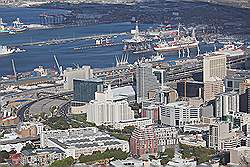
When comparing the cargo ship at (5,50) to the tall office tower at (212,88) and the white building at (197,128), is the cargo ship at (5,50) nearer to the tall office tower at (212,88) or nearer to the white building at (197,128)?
the tall office tower at (212,88)

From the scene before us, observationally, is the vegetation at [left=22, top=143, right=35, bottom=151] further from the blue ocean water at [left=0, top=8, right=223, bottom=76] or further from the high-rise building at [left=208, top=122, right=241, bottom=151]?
the blue ocean water at [left=0, top=8, right=223, bottom=76]

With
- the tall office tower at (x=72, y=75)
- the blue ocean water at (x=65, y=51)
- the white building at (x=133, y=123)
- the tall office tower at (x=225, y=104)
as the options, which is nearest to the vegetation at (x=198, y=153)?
the white building at (x=133, y=123)

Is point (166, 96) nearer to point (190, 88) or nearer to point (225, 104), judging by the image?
point (190, 88)

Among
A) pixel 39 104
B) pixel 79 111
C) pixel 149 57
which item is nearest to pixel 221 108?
pixel 79 111

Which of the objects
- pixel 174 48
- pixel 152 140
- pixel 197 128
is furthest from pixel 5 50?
pixel 152 140

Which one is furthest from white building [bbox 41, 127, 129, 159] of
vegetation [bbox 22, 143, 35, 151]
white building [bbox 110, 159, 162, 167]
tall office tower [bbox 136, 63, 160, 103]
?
tall office tower [bbox 136, 63, 160, 103]

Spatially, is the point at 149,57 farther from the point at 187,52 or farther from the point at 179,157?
the point at 179,157
